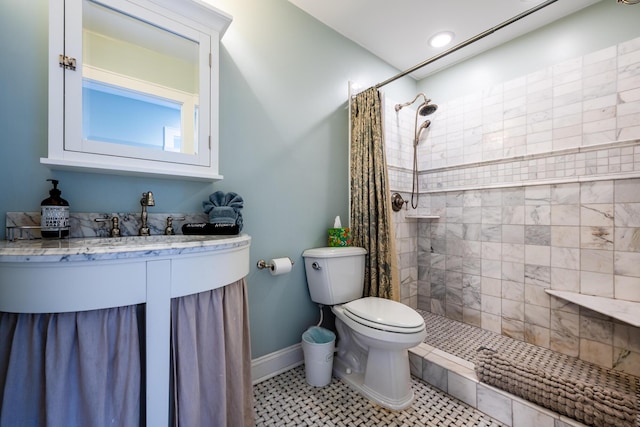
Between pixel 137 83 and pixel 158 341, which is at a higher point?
pixel 137 83

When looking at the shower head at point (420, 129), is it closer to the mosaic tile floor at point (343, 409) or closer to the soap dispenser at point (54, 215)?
the mosaic tile floor at point (343, 409)

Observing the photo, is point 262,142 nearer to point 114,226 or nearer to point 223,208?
point 223,208

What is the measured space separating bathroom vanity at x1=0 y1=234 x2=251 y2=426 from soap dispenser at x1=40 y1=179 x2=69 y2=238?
0.63 ft

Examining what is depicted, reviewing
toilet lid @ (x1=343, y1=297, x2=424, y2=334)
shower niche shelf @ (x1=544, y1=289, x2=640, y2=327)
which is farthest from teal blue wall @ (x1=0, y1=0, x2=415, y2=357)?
shower niche shelf @ (x1=544, y1=289, x2=640, y2=327)

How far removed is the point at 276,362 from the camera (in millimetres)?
1646

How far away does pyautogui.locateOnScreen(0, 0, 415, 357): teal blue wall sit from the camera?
3.27 ft

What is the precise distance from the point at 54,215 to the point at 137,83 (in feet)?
2.20

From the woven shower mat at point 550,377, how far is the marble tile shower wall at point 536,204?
0.13 m

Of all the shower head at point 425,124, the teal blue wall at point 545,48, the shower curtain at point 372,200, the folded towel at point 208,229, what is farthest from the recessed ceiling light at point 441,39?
the folded towel at point 208,229

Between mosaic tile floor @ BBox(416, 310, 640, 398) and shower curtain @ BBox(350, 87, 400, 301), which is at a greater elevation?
shower curtain @ BBox(350, 87, 400, 301)

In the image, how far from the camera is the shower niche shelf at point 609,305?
1343mm

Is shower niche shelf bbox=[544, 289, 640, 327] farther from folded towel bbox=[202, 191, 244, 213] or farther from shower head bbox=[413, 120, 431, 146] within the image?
folded towel bbox=[202, 191, 244, 213]

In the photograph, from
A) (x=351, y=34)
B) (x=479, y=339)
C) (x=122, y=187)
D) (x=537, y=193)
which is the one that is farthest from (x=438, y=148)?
(x=122, y=187)

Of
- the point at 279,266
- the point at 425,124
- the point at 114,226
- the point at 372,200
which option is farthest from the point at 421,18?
the point at 114,226
